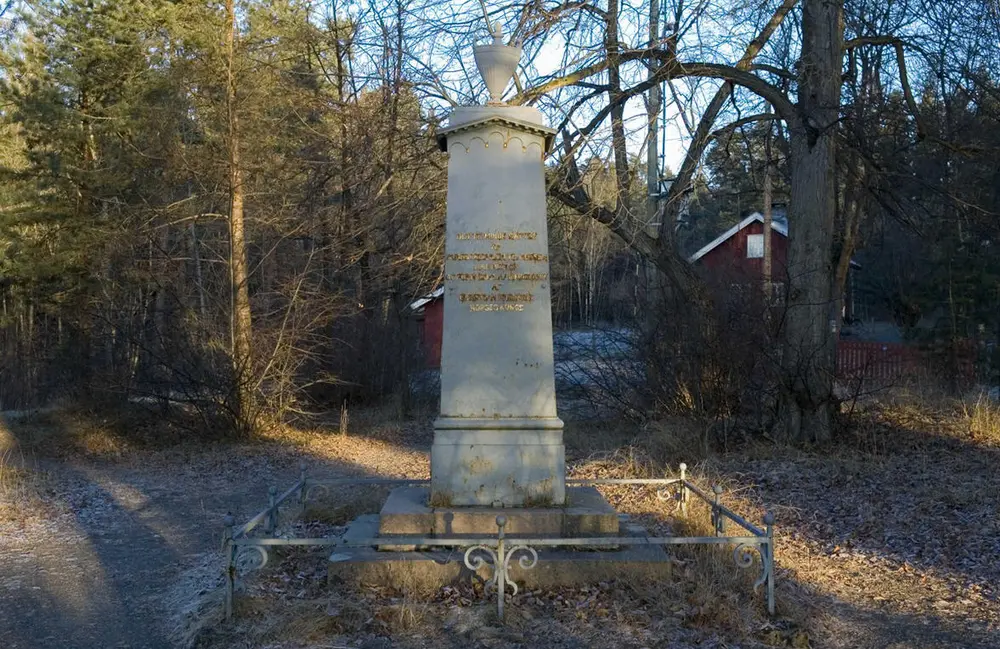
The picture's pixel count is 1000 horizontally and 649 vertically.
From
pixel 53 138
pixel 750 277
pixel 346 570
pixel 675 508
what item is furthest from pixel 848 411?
pixel 53 138

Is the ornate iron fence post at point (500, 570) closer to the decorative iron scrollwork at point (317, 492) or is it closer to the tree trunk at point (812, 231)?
the decorative iron scrollwork at point (317, 492)

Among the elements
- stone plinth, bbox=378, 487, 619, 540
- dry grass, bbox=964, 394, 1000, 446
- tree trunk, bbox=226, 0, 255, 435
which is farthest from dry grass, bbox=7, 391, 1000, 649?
tree trunk, bbox=226, 0, 255, 435

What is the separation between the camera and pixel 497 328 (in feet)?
23.1

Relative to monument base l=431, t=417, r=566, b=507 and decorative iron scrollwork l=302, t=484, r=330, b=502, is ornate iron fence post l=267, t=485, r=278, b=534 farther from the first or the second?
decorative iron scrollwork l=302, t=484, r=330, b=502

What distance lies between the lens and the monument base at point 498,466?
690cm

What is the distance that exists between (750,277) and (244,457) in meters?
8.25

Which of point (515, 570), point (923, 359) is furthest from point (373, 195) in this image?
point (923, 359)

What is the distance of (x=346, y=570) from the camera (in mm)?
6223

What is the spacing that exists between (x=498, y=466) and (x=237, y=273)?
33.3ft

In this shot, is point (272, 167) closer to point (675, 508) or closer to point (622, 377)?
point (622, 377)

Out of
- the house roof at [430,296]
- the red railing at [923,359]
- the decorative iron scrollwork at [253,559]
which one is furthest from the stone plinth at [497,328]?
the red railing at [923,359]

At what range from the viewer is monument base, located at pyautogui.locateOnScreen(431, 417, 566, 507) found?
6898mm

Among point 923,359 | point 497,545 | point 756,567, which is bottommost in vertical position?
point 756,567

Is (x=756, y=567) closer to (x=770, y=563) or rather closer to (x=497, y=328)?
(x=770, y=563)
